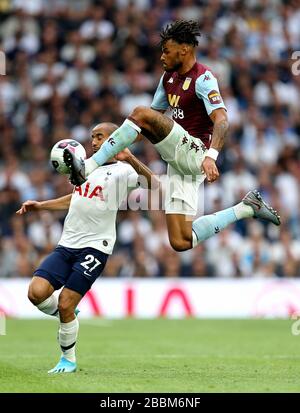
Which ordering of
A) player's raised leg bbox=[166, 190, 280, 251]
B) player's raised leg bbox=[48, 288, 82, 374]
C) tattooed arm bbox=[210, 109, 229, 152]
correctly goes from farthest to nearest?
player's raised leg bbox=[166, 190, 280, 251] < player's raised leg bbox=[48, 288, 82, 374] < tattooed arm bbox=[210, 109, 229, 152]

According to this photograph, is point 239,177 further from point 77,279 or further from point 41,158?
point 77,279

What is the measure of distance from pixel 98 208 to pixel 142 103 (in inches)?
440

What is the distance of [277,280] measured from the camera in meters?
18.8

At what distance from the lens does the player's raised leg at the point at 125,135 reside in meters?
9.02

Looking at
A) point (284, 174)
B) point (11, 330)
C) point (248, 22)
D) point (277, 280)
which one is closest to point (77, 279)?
point (11, 330)

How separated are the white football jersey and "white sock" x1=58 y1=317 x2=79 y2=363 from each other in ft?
2.66

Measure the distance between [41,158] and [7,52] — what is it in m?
2.67

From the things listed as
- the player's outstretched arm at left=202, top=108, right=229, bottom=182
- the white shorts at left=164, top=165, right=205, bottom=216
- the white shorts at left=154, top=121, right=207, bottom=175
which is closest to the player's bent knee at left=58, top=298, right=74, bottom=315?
the white shorts at left=164, top=165, right=205, bottom=216

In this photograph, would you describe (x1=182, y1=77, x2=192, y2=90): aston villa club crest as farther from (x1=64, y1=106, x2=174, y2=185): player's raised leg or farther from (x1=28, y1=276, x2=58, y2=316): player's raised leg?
(x1=28, y1=276, x2=58, y2=316): player's raised leg

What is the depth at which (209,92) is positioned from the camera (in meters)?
9.64

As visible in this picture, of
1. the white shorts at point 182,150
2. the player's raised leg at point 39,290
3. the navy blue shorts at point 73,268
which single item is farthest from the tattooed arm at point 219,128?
the player's raised leg at point 39,290

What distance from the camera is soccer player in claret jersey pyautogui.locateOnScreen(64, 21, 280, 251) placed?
30.4ft

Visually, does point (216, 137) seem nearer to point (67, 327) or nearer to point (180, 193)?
point (180, 193)

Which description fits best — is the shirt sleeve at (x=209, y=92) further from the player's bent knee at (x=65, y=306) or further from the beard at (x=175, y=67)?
the player's bent knee at (x=65, y=306)
